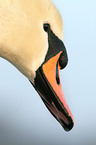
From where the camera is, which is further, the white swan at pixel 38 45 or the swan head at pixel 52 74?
the swan head at pixel 52 74

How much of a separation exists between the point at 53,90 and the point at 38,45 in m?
0.14

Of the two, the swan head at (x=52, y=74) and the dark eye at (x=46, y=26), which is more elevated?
the dark eye at (x=46, y=26)

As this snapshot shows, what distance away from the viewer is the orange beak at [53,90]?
3.38 feet

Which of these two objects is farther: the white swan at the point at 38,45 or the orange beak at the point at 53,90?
the orange beak at the point at 53,90

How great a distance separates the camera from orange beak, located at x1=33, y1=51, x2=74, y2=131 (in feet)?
3.38

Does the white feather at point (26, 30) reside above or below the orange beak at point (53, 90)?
above

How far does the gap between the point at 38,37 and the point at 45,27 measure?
3cm

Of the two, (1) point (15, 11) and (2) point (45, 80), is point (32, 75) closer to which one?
(2) point (45, 80)

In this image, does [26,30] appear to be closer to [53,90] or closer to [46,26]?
[46,26]

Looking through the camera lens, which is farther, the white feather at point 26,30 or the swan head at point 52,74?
the swan head at point 52,74

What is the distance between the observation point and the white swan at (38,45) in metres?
0.91

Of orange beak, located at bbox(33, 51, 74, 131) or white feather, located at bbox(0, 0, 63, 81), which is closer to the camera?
white feather, located at bbox(0, 0, 63, 81)

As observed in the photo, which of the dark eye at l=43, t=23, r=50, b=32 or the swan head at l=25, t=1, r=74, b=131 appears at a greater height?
the dark eye at l=43, t=23, r=50, b=32

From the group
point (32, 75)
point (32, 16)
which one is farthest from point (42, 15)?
point (32, 75)
